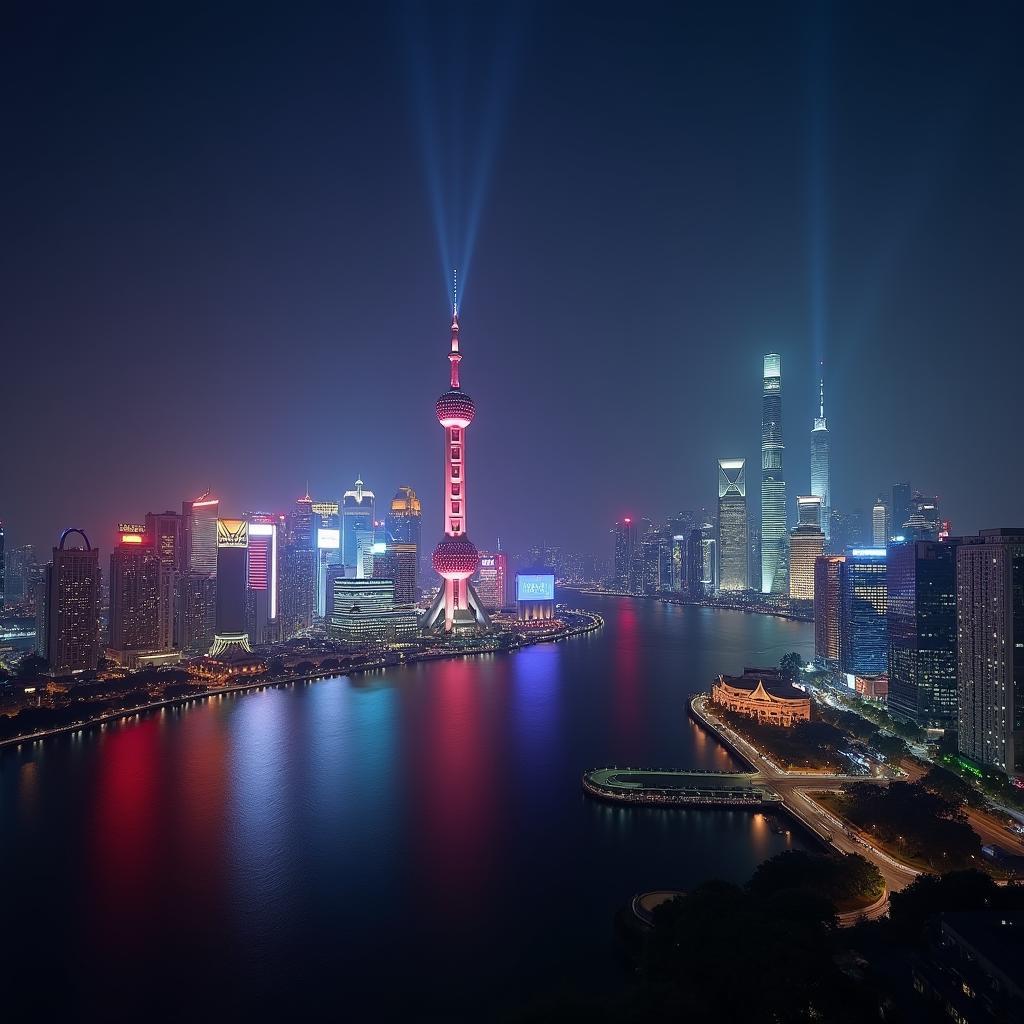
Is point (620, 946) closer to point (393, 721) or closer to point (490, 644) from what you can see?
point (393, 721)

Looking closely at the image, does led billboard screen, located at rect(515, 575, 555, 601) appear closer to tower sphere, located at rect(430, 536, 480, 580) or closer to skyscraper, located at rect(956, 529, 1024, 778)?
tower sphere, located at rect(430, 536, 480, 580)

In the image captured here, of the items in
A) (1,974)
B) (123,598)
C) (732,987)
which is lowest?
(1,974)

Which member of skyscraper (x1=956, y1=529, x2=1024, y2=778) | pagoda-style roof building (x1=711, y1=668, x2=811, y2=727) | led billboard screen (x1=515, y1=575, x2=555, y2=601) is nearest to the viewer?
skyscraper (x1=956, y1=529, x2=1024, y2=778)

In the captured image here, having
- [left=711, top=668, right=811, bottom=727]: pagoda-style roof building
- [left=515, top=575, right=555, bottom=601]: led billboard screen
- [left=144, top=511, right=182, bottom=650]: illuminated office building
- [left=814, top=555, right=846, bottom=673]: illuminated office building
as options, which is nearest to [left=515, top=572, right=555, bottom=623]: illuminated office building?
[left=515, top=575, right=555, bottom=601]: led billboard screen

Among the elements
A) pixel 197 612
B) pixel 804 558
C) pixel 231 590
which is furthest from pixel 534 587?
pixel 804 558

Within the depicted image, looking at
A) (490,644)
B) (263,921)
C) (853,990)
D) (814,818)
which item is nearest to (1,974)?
(263,921)

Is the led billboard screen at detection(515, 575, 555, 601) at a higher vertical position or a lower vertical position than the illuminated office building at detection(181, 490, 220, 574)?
lower

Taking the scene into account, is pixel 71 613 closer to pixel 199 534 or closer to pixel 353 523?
pixel 199 534
